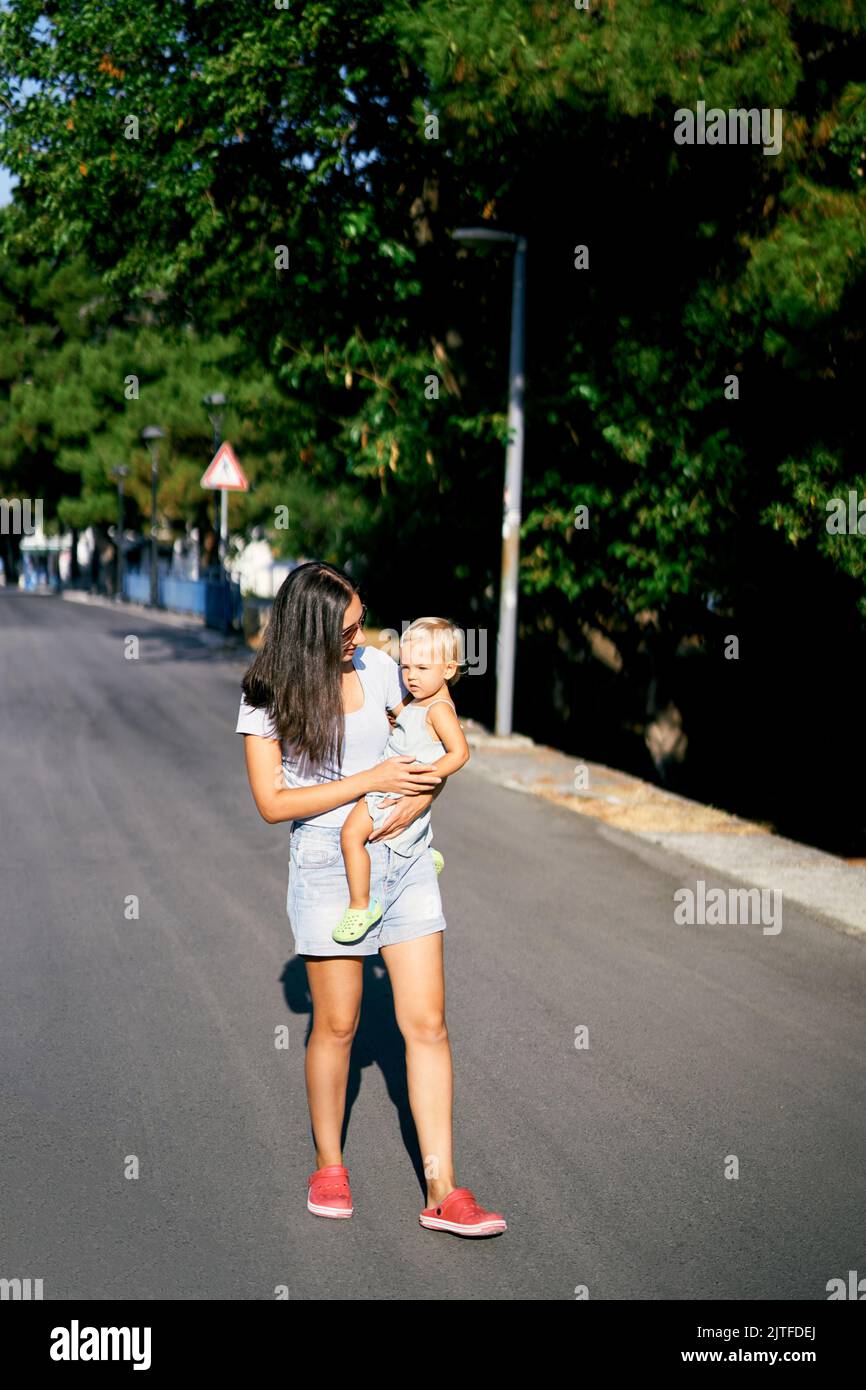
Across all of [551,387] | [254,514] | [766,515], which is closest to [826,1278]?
[766,515]

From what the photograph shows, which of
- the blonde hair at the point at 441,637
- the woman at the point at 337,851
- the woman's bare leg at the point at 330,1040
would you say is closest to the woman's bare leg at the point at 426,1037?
the woman at the point at 337,851

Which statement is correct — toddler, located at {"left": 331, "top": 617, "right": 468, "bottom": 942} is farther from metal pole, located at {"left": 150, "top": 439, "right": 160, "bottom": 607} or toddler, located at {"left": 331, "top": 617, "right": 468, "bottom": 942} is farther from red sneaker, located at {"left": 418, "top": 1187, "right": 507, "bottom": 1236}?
metal pole, located at {"left": 150, "top": 439, "right": 160, "bottom": 607}

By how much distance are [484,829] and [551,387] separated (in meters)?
6.36

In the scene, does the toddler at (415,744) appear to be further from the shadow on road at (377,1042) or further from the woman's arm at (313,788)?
the shadow on road at (377,1042)

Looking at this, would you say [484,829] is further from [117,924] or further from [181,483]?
[181,483]

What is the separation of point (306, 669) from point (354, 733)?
259 mm

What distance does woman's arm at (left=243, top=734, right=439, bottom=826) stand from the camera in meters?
3.85

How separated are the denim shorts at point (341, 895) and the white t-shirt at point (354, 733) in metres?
0.08

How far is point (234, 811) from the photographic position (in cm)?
1064

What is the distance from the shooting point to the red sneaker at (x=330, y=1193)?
4.02 meters

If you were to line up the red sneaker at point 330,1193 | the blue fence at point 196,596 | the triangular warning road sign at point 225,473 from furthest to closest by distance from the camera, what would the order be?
the blue fence at point 196,596
the triangular warning road sign at point 225,473
the red sneaker at point 330,1193

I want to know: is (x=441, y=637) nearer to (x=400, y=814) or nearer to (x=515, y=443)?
(x=400, y=814)

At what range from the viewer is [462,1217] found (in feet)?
12.8

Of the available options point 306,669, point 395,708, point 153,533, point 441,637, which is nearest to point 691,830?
point 395,708
